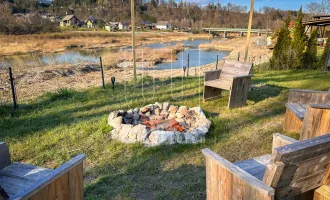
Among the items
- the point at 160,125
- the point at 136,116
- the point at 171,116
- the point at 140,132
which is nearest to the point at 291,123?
the point at 171,116

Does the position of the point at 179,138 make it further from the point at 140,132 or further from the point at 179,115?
the point at 179,115

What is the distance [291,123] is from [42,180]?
3.20m

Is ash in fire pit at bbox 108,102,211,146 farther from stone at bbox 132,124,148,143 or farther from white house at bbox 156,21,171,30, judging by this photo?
white house at bbox 156,21,171,30

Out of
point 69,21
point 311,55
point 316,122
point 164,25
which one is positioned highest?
point 69,21

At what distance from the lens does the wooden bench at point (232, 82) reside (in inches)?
170

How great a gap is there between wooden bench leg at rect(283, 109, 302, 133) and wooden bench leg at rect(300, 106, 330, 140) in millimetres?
952

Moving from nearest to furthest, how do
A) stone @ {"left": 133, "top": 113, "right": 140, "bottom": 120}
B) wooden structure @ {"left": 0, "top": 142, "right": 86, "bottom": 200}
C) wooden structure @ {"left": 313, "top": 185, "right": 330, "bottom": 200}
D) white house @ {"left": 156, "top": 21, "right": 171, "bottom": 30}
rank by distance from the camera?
1. wooden structure @ {"left": 0, "top": 142, "right": 86, "bottom": 200}
2. wooden structure @ {"left": 313, "top": 185, "right": 330, "bottom": 200}
3. stone @ {"left": 133, "top": 113, "right": 140, "bottom": 120}
4. white house @ {"left": 156, "top": 21, "right": 171, "bottom": 30}

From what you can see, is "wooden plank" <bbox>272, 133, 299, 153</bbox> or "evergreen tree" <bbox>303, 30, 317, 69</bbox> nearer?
"wooden plank" <bbox>272, 133, 299, 153</bbox>

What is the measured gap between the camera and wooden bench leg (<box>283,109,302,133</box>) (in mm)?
3330

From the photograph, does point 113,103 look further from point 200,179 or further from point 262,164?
point 262,164

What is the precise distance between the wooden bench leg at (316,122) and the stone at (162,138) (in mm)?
1488

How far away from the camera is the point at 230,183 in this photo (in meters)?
1.43

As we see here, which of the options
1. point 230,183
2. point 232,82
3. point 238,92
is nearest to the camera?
point 230,183

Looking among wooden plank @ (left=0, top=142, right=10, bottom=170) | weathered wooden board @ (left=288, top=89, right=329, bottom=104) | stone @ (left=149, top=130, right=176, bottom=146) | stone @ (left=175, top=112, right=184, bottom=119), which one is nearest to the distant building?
stone @ (left=175, top=112, right=184, bottom=119)
